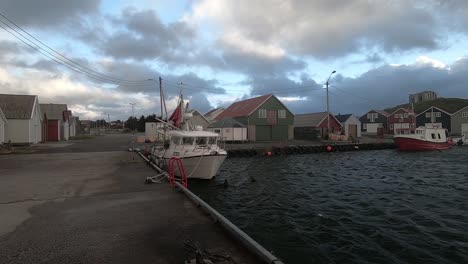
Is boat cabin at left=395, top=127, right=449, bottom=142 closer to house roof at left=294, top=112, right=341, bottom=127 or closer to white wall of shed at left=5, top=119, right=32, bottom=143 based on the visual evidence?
house roof at left=294, top=112, right=341, bottom=127

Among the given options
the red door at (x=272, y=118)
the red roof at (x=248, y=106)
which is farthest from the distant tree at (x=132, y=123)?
the red door at (x=272, y=118)

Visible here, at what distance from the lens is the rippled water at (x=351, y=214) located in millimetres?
8883

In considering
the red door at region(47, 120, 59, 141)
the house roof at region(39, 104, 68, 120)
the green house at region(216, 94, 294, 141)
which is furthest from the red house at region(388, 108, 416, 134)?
the red door at region(47, 120, 59, 141)

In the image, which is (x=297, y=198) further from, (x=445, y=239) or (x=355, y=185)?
(x=445, y=239)

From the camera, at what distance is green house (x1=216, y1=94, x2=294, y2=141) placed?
54844 mm

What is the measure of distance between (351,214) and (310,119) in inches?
2170

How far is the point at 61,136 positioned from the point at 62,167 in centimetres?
4291

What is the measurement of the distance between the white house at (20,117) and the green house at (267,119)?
29.0m

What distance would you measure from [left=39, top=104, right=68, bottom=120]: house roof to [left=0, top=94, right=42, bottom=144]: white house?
10134mm

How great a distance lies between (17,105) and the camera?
4331 cm

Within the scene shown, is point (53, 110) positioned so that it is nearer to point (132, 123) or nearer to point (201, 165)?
point (201, 165)

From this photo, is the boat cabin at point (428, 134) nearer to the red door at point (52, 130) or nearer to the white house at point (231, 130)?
the white house at point (231, 130)

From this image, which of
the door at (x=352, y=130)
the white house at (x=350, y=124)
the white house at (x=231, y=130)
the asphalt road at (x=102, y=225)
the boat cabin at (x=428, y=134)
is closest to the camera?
the asphalt road at (x=102, y=225)

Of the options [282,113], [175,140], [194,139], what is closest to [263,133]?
[282,113]
